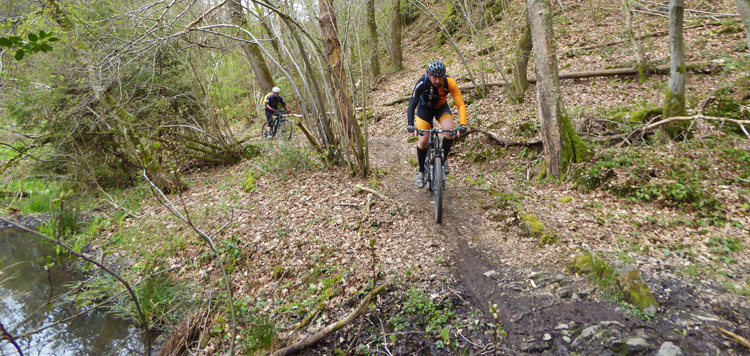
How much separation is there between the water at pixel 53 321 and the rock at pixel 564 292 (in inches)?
197

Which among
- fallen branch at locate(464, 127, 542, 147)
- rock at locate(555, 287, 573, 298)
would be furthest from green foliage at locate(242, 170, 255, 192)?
rock at locate(555, 287, 573, 298)

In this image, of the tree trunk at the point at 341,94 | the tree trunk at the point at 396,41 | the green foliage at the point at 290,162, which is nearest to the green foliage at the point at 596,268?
the tree trunk at the point at 341,94

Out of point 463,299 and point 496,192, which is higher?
point 496,192

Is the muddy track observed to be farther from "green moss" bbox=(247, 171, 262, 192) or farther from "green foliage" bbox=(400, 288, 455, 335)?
"green moss" bbox=(247, 171, 262, 192)

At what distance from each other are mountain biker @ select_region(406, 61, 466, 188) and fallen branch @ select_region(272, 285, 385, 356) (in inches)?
102

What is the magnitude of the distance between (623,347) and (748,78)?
6904 mm

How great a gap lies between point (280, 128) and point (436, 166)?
7125mm

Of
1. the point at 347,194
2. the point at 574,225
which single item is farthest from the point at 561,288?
the point at 347,194

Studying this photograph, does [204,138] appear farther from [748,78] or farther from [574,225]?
[748,78]

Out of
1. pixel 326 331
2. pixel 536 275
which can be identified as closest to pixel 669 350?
pixel 536 275

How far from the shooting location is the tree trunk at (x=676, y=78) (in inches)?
225

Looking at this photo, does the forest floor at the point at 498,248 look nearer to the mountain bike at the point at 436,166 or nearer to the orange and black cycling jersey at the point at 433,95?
the mountain bike at the point at 436,166

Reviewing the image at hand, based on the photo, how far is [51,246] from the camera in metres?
8.12

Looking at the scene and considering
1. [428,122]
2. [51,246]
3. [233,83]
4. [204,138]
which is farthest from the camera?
[233,83]
